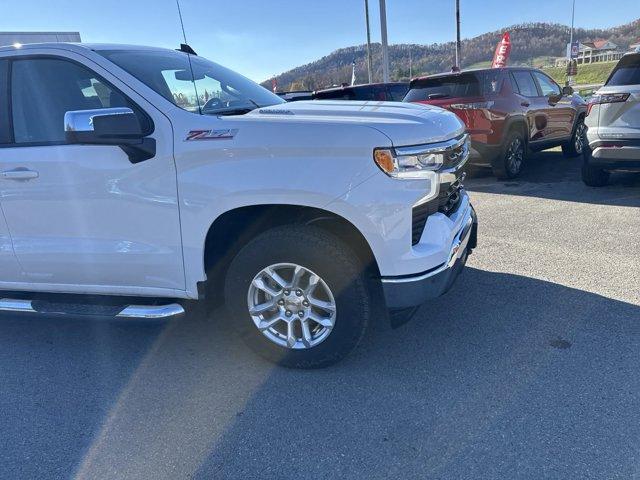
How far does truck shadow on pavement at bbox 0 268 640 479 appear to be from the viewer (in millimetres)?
2391

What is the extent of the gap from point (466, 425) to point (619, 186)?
6.03m

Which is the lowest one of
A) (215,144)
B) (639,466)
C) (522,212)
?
(639,466)

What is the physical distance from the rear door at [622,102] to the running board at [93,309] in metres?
5.64

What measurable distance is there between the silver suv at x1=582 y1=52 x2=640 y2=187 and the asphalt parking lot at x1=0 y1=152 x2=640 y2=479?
7.88ft

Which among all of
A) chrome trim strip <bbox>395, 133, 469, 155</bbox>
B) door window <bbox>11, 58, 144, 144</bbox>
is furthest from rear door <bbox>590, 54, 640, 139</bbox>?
door window <bbox>11, 58, 144, 144</bbox>

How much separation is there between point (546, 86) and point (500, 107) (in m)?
1.92

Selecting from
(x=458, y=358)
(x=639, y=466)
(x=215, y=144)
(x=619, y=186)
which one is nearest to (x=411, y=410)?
(x=458, y=358)

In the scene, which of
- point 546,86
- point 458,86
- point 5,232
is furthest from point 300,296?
point 546,86

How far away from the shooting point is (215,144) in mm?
2795

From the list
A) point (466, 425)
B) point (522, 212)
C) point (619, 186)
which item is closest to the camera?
point (466, 425)

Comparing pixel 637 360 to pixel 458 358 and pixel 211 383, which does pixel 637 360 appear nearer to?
pixel 458 358

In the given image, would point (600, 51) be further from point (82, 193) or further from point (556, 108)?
point (82, 193)

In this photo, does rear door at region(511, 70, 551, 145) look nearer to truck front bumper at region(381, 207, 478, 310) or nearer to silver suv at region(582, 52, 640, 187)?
silver suv at region(582, 52, 640, 187)

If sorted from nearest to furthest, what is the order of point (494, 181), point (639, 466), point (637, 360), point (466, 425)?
1. point (639, 466)
2. point (466, 425)
3. point (637, 360)
4. point (494, 181)
